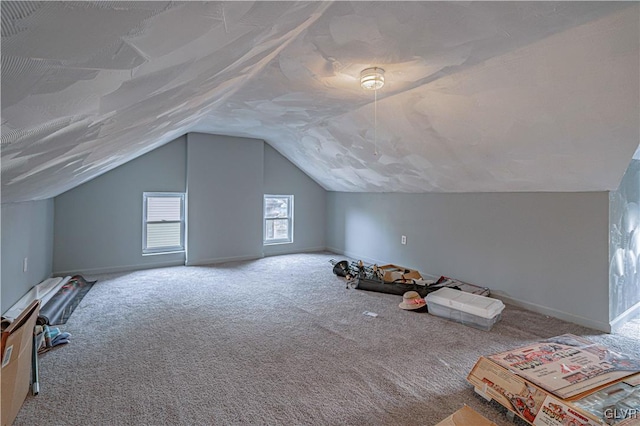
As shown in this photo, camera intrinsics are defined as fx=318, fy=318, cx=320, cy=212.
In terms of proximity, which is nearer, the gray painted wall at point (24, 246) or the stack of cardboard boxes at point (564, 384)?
the stack of cardboard boxes at point (564, 384)

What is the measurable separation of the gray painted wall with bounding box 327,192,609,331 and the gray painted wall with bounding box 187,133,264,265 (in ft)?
7.88

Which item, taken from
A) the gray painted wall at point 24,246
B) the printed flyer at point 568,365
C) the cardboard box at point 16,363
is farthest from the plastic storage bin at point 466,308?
the gray painted wall at point 24,246

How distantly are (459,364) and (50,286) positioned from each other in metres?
4.54

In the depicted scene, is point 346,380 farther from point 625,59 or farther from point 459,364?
point 625,59

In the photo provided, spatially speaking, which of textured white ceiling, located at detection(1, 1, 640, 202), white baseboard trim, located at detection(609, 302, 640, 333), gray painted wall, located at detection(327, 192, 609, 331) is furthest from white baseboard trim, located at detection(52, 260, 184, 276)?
white baseboard trim, located at detection(609, 302, 640, 333)

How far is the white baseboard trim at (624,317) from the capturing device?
294 centimetres

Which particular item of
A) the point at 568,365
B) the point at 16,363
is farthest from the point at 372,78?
the point at 16,363

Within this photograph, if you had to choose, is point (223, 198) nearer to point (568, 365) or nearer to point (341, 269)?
point (341, 269)

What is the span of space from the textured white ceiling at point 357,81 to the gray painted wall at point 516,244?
0.23 meters

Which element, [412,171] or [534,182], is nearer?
[534,182]

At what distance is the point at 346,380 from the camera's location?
6.95 feet

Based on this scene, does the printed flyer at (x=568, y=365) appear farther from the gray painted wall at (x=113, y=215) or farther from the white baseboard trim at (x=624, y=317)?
the gray painted wall at (x=113, y=215)

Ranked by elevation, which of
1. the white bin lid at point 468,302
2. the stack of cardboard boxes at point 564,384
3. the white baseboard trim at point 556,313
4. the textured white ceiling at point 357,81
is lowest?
the white baseboard trim at point 556,313

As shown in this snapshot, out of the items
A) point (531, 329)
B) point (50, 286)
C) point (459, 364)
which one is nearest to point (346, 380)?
point (459, 364)
